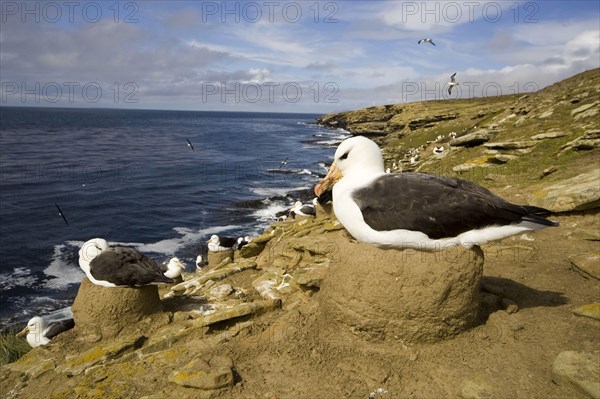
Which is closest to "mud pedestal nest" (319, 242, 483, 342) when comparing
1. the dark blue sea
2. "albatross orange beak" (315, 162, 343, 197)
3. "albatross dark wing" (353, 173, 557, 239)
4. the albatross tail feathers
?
"albatross dark wing" (353, 173, 557, 239)

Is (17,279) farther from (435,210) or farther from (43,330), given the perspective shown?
(435,210)

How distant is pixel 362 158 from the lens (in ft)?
19.9

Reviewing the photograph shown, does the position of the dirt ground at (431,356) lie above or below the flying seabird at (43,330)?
above

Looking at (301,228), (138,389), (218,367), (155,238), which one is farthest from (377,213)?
(155,238)

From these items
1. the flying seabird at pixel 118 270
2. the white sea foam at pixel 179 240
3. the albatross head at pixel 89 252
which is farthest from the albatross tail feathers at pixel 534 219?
the white sea foam at pixel 179 240

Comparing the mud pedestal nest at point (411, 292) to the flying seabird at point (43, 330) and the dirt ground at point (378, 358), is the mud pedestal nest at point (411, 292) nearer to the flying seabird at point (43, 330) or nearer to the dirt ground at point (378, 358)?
the dirt ground at point (378, 358)

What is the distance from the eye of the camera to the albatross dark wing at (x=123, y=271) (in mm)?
7863

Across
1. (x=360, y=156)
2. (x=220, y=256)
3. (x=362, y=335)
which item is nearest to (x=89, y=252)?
(x=362, y=335)

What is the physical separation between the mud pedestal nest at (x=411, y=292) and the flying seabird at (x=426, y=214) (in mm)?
209

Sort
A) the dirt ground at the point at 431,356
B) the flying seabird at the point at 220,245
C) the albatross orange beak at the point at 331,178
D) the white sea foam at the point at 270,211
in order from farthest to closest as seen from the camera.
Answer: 1. the white sea foam at the point at 270,211
2. the flying seabird at the point at 220,245
3. the albatross orange beak at the point at 331,178
4. the dirt ground at the point at 431,356

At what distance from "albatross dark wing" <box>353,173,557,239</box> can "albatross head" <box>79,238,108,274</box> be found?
5.63 m

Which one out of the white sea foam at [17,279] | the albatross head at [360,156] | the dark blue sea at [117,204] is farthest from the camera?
the dark blue sea at [117,204]

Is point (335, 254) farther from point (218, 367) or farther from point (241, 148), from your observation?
point (241, 148)

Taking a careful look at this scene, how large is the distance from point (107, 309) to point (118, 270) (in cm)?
73
